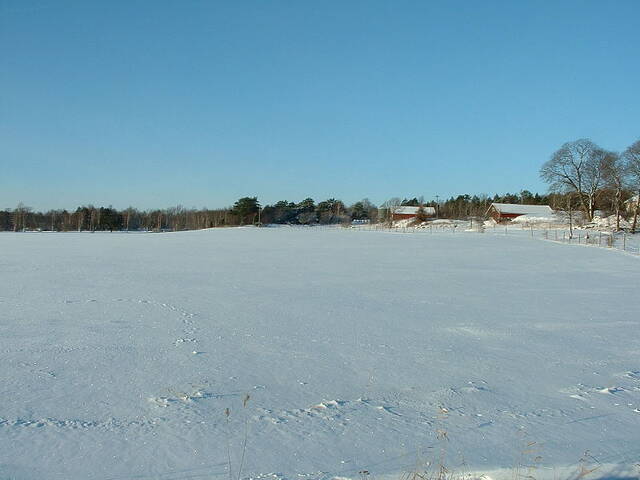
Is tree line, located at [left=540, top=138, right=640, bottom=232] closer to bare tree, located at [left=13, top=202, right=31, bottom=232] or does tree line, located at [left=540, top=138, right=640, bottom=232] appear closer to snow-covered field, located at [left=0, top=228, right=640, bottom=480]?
snow-covered field, located at [left=0, top=228, right=640, bottom=480]

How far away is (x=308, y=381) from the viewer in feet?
18.8

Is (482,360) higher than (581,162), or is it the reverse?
(581,162)

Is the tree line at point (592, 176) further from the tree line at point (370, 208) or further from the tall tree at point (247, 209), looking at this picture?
the tall tree at point (247, 209)

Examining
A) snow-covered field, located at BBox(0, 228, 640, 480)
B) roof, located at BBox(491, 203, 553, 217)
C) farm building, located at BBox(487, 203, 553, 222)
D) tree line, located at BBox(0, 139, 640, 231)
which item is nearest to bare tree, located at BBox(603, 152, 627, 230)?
tree line, located at BBox(0, 139, 640, 231)

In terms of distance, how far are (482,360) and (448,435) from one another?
2.75 m

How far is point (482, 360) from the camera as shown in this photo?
6773 mm

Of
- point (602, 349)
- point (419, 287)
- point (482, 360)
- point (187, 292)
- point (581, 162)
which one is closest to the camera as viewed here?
point (482, 360)

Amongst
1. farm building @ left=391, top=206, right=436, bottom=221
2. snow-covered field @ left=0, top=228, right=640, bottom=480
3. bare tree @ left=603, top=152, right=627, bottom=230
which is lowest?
snow-covered field @ left=0, top=228, right=640, bottom=480

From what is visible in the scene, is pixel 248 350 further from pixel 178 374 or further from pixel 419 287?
pixel 419 287

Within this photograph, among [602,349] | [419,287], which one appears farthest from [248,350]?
[419,287]

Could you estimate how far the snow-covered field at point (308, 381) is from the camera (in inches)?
152

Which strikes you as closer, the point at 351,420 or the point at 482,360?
the point at 351,420

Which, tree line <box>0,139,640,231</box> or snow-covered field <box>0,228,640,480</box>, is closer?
snow-covered field <box>0,228,640,480</box>

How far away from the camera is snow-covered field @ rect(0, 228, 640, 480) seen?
386 centimetres
